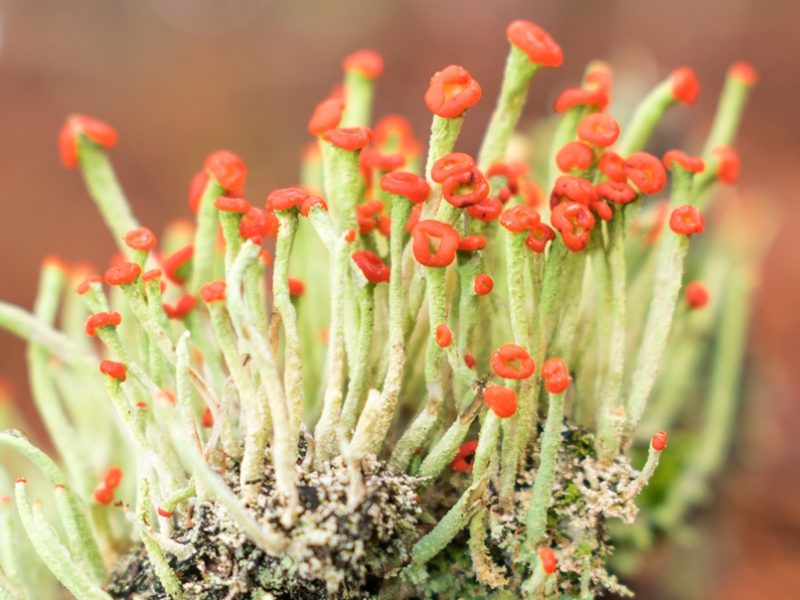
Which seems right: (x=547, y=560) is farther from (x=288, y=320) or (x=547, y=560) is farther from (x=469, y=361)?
(x=288, y=320)

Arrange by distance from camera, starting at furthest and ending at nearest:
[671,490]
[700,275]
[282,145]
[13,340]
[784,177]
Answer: [282,145], [784,177], [13,340], [700,275], [671,490]

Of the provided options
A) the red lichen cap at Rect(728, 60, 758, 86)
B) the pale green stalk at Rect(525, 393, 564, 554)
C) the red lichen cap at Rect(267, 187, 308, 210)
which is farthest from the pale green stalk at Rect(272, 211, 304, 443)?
the red lichen cap at Rect(728, 60, 758, 86)

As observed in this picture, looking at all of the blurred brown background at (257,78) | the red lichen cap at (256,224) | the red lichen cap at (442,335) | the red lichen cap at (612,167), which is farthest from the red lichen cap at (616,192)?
the blurred brown background at (257,78)

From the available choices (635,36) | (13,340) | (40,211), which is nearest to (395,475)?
(13,340)

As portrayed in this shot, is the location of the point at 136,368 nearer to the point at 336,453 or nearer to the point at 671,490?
the point at 336,453

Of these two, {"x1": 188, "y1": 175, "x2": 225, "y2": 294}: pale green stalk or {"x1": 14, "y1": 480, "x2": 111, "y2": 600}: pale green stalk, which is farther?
{"x1": 188, "y1": 175, "x2": 225, "y2": 294}: pale green stalk

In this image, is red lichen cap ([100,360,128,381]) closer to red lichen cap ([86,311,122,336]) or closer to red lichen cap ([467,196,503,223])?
red lichen cap ([86,311,122,336])

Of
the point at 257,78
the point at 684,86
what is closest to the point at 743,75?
the point at 684,86

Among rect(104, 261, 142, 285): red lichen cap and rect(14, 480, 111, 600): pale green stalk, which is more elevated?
rect(104, 261, 142, 285): red lichen cap
